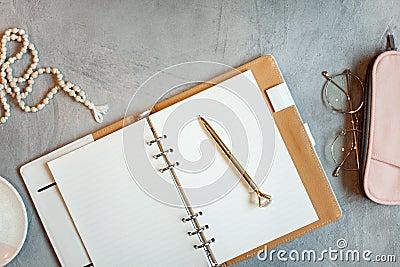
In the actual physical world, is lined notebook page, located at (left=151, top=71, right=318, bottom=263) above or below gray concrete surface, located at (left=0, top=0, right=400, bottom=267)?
below

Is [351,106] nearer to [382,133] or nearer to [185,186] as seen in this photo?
[382,133]

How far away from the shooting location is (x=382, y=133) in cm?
112

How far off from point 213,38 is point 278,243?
1.29 feet

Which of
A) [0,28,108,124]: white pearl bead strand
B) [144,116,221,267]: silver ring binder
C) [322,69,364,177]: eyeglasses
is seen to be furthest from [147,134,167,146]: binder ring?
[322,69,364,177]: eyeglasses

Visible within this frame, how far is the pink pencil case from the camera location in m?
1.11

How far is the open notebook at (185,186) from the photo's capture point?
1.10 m

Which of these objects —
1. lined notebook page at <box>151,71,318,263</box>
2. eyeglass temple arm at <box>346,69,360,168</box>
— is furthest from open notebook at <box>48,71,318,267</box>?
eyeglass temple arm at <box>346,69,360,168</box>

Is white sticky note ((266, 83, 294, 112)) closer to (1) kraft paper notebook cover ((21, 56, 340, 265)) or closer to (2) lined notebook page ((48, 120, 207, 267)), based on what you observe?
(1) kraft paper notebook cover ((21, 56, 340, 265))

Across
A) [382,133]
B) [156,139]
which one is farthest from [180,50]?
[382,133]

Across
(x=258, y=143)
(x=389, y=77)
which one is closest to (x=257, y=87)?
(x=258, y=143)

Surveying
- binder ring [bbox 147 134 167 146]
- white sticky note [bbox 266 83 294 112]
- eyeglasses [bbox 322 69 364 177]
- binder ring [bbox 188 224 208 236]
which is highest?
binder ring [bbox 147 134 167 146]

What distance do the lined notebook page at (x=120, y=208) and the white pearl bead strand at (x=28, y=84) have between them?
75 millimetres

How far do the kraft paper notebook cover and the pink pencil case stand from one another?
8 cm

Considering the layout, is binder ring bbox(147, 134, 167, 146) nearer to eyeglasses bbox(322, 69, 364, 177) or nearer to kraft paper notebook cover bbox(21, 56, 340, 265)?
kraft paper notebook cover bbox(21, 56, 340, 265)
